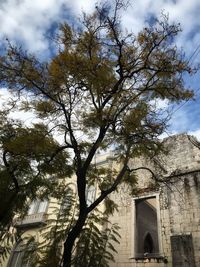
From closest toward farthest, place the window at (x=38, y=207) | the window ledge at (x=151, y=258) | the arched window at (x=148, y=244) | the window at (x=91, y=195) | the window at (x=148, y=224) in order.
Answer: the window ledge at (x=151, y=258) < the window at (x=148, y=224) < the window at (x=91, y=195) < the arched window at (x=148, y=244) < the window at (x=38, y=207)

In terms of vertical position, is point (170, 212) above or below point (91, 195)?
below

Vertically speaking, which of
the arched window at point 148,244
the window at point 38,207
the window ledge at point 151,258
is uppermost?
the window at point 38,207

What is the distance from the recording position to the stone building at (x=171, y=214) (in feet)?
34.8

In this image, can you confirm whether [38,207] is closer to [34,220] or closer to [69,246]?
[34,220]

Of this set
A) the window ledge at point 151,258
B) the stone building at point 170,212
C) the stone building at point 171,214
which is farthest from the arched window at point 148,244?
the window ledge at point 151,258

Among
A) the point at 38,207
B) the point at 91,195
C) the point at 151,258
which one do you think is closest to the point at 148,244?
the point at 91,195

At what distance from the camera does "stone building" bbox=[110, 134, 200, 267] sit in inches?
418

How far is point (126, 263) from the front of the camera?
12133 mm

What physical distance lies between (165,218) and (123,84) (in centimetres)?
688

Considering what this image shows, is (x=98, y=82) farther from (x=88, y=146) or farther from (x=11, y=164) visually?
(x=11, y=164)

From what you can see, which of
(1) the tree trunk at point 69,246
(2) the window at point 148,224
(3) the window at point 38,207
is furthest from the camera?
(3) the window at point 38,207

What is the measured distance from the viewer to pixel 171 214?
1205 cm

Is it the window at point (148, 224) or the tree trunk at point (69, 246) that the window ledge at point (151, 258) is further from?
the tree trunk at point (69, 246)

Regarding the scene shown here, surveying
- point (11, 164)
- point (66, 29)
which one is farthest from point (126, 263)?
point (66, 29)
